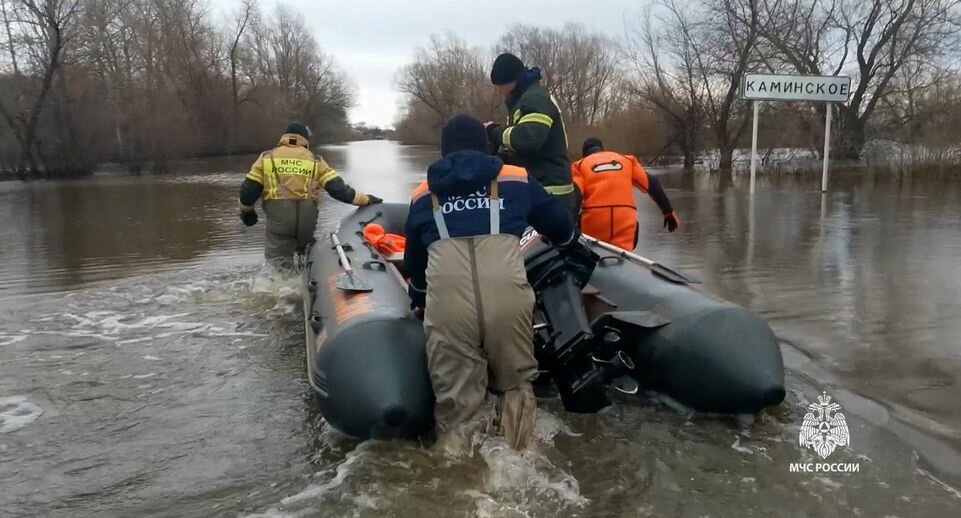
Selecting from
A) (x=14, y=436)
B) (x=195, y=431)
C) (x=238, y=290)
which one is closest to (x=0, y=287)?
(x=238, y=290)

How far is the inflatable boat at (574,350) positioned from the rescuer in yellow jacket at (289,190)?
300cm

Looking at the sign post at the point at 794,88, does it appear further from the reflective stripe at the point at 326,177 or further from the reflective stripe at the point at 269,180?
the reflective stripe at the point at 269,180

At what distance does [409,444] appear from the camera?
4008 millimetres

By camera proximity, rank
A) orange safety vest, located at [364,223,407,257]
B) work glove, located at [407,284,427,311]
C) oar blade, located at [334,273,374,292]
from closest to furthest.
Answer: work glove, located at [407,284,427,311] < oar blade, located at [334,273,374,292] < orange safety vest, located at [364,223,407,257]

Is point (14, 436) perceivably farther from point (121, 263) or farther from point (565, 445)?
point (121, 263)

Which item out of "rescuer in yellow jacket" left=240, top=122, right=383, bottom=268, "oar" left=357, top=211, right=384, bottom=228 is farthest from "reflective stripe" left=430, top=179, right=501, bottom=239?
"rescuer in yellow jacket" left=240, top=122, right=383, bottom=268

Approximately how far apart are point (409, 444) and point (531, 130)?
93.1 inches

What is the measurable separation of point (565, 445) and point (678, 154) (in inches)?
1096

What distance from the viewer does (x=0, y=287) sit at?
870 cm

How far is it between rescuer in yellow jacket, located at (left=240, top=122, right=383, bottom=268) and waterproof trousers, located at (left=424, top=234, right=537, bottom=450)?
13.6ft

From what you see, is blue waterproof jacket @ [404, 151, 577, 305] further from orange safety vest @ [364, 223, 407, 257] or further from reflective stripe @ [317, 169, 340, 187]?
reflective stripe @ [317, 169, 340, 187]

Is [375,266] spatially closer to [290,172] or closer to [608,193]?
[608,193]

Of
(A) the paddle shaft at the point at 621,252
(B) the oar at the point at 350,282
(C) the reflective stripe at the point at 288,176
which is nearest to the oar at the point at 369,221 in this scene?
(C) the reflective stripe at the point at 288,176

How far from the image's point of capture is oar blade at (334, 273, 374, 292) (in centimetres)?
478
